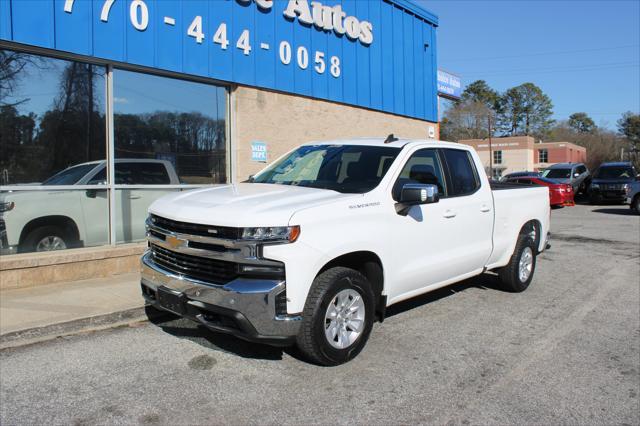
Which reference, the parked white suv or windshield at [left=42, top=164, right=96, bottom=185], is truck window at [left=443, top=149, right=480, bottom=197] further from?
windshield at [left=42, top=164, right=96, bottom=185]

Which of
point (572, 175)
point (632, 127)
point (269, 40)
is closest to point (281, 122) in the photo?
point (269, 40)

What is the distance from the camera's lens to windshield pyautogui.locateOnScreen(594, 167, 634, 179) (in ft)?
75.3

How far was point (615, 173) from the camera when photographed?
76.4ft

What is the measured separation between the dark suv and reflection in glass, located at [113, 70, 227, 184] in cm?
Answer: 1941

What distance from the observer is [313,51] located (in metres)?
11.0

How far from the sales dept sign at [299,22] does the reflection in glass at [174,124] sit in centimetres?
86

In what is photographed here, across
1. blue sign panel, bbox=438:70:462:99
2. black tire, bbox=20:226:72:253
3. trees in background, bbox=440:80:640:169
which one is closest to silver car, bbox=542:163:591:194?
blue sign panel, bbox=438:70:462:99

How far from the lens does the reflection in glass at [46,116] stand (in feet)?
23.1

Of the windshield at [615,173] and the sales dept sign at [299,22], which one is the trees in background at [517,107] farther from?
the sales dept sign at [299,22]

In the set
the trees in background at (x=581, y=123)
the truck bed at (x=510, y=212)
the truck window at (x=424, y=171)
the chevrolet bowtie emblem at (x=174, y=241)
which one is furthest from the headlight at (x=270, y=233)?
the trees in background at (x=581, y=123)

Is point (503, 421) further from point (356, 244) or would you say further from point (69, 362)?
point (69, 362)

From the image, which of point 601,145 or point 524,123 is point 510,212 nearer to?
point 601,145

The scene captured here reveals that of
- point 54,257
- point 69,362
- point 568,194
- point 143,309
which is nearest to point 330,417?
point 69,362

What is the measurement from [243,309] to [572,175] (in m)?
24.3
